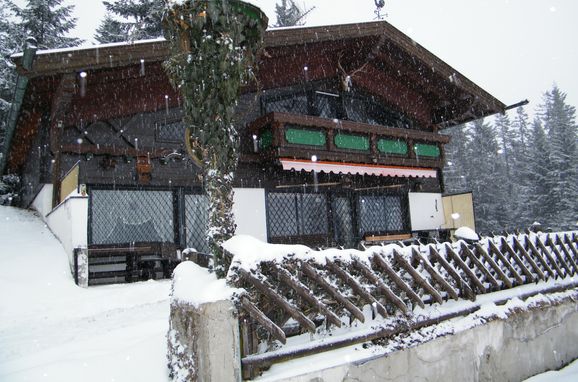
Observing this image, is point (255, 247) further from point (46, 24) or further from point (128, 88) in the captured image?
point (46, 24)

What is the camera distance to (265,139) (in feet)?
37.9

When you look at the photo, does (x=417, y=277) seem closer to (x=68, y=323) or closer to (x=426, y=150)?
(x=68, y=323)

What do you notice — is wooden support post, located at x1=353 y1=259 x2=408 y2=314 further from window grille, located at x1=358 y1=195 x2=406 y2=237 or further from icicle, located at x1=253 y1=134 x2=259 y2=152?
window grille, located at x1=358 y1=195 x2=406 y2=237

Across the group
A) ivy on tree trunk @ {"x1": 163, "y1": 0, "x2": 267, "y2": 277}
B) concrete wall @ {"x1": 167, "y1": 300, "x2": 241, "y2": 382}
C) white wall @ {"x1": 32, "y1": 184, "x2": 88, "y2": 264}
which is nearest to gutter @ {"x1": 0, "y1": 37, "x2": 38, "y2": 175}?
white wall @ {"x1": 32, "y1": 184, "x2": 88, "y2": 264}

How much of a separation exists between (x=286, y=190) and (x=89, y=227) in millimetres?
5507

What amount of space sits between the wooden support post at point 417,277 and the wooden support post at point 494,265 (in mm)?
1277

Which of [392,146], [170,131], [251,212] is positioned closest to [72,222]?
[170,131]

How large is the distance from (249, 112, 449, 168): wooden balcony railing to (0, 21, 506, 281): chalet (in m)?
0.04

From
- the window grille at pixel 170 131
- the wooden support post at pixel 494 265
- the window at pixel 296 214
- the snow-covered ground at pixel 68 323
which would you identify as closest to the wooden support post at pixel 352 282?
the snow-covered ground at pixel 68 323

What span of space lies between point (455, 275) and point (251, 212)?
7.24 meters

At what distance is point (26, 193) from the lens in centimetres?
1694

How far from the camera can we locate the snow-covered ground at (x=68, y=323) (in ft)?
13.6

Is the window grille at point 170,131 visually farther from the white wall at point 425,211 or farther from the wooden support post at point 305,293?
the white wall at point 425,211

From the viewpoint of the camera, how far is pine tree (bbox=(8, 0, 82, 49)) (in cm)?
2353
